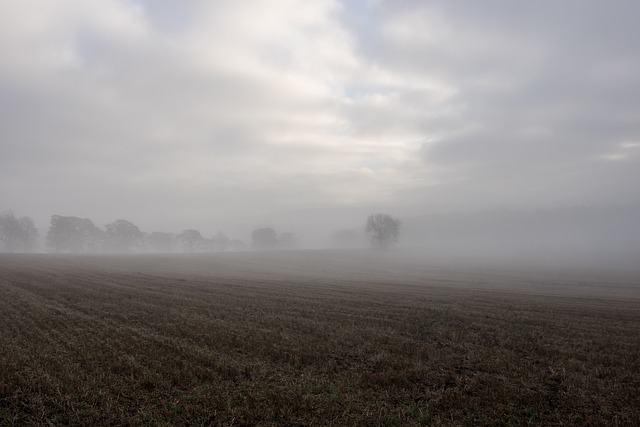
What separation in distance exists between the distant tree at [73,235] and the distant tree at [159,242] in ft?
74.9

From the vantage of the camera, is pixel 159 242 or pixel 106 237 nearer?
pixel 106 237

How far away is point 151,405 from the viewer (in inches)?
302

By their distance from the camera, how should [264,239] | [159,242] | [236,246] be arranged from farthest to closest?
[236,246], [264,239], [159,242]

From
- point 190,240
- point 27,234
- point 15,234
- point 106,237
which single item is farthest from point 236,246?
point 15,234

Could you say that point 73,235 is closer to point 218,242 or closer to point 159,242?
point 159,242

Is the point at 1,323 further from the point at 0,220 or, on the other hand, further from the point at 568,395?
the point at 0,220

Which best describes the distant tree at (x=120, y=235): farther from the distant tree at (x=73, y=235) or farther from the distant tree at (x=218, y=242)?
the distant tree at (x=218, y=242)

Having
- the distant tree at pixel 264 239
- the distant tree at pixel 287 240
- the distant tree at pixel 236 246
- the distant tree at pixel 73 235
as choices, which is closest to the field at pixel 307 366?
the distant tree at pixel 73 235

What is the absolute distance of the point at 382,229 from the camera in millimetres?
116938

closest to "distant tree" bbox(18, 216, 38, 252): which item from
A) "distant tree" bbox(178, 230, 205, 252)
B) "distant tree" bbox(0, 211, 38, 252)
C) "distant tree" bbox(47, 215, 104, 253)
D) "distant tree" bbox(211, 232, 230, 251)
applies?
"distant tree" bbox(0, 211, 38, 252)

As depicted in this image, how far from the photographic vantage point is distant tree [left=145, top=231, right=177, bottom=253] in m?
144

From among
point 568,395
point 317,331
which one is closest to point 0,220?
point 317,331

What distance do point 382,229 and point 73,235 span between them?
99729 millimetres

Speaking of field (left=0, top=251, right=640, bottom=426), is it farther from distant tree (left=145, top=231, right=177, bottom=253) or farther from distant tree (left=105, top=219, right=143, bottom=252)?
distant tree (left=145, top=231, right=177, bottom=253)
